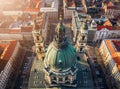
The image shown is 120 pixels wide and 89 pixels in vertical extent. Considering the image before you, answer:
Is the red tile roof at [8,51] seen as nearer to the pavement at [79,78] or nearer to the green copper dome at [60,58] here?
the pavement at [79,78]

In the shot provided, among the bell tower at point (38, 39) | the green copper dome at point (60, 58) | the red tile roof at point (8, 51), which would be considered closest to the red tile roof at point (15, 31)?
the red tile roof at point (8, 51)

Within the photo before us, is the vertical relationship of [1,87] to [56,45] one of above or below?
below

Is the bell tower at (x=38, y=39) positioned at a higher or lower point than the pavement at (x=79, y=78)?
higher

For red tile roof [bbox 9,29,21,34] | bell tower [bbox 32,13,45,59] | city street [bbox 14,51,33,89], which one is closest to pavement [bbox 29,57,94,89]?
bell tower [bbox 32,13,45,59]

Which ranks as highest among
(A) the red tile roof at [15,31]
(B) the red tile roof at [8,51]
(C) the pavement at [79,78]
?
(A) the red tile roof at [15,31]

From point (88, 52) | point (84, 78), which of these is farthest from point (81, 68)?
point (88, 52)

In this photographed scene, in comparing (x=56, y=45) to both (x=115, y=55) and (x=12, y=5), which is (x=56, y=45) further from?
(x=12, y=5)

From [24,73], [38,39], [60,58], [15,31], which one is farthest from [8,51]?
[60,58]
